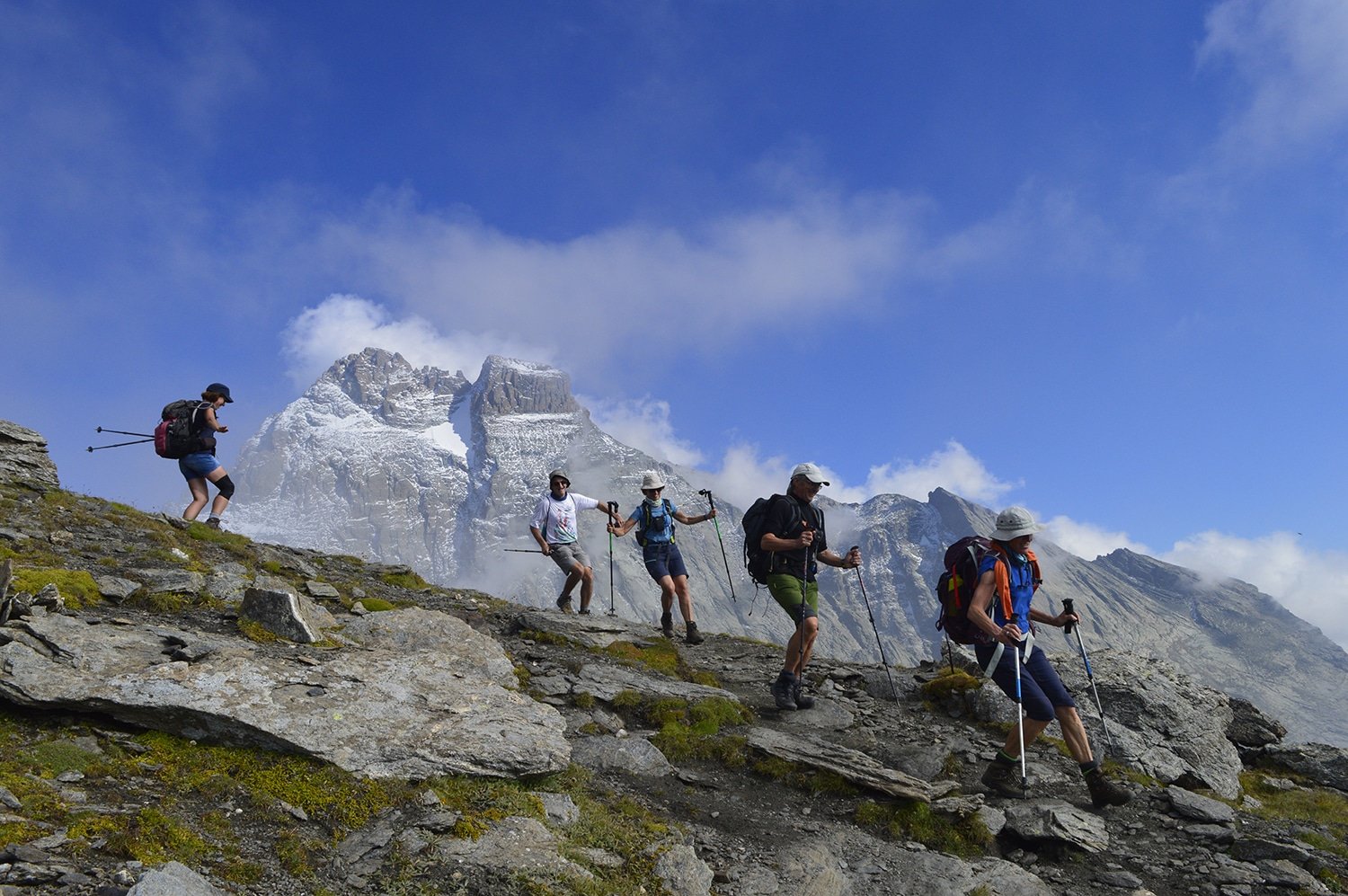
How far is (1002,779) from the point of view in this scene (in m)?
9.97

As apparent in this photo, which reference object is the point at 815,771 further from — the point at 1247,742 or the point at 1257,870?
the point at 1247,742

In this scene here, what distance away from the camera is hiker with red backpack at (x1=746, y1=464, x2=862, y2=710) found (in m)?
12.0

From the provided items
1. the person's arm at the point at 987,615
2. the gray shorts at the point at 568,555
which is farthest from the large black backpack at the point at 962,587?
the gray shorts at the point at 568,555

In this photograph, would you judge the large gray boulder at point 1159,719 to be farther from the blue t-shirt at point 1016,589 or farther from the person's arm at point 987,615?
the person's arm at point 987,615

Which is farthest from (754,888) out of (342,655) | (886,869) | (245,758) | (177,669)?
(177,669)

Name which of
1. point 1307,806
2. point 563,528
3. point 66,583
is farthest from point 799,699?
point 66,583

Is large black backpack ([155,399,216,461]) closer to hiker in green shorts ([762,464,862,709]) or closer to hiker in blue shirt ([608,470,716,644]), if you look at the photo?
hiker in blue shirt ([608,470,716,644])

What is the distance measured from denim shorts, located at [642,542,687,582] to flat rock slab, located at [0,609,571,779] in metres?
7.15

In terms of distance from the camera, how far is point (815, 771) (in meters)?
9.82

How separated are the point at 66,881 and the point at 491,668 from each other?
6.40 metres

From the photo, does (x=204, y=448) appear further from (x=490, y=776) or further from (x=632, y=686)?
(x=490, y=776)

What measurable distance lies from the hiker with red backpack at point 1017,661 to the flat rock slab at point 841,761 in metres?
1.51

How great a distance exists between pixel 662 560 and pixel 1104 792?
9387 mm

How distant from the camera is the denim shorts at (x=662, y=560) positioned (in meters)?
16.8
